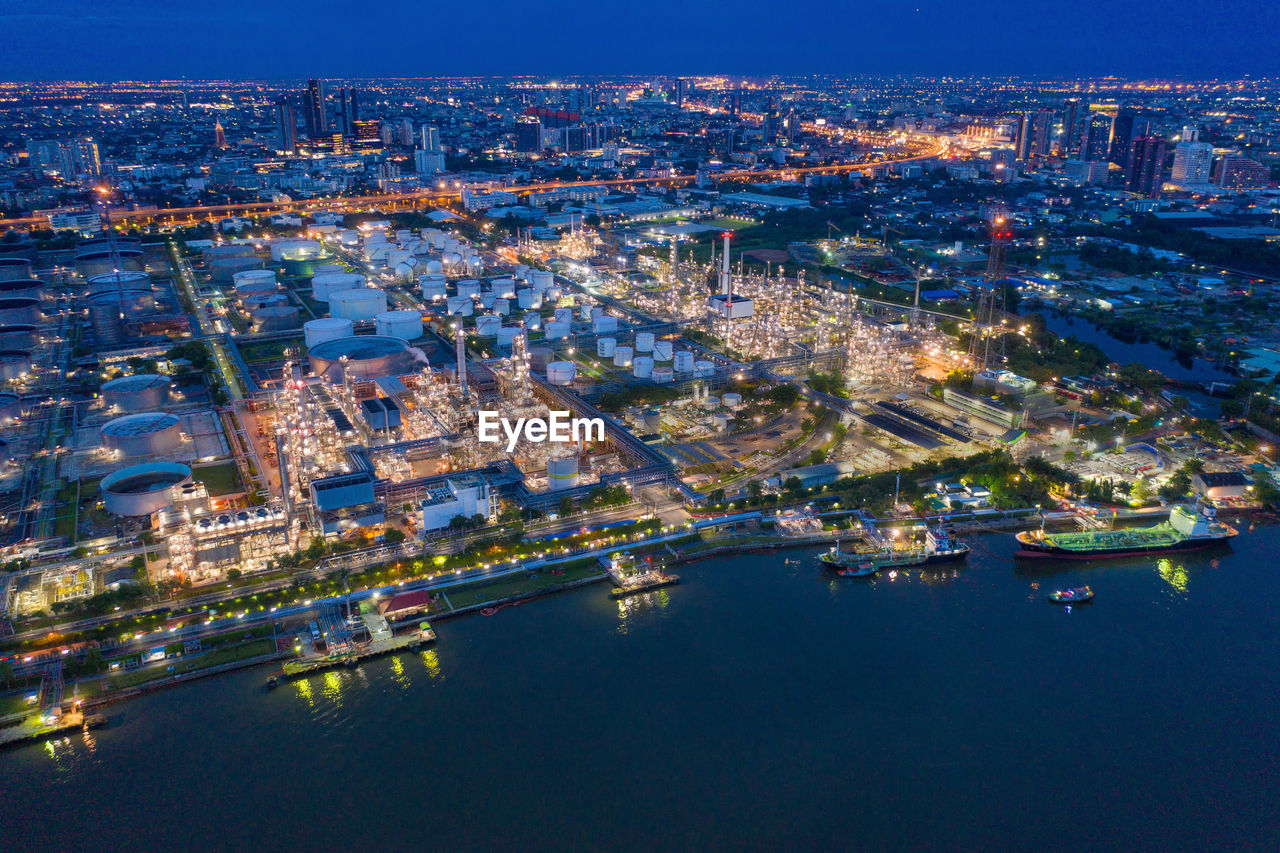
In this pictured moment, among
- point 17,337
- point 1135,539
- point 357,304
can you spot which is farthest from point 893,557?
point 17,337

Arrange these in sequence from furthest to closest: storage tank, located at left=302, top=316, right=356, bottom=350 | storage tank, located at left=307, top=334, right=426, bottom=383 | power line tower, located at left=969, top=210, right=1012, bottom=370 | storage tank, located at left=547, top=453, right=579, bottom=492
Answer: storage tank, located at left=302, top=316, right=356, bottom=350 < power line tower, located at left=969, top=210, right=1012, bottom=370 < storage tank, located at left=307, top=334, right=426, bottom=383 < storage tank, located at left=547, top=453, right=579, bottom=492

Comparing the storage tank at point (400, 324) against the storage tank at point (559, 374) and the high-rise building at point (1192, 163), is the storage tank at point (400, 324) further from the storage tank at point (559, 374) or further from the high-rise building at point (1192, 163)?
the high-rise building at point (1192, 163)

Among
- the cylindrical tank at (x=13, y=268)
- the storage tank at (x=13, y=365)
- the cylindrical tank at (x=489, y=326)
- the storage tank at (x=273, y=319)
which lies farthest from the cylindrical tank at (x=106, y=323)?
the cylindrical tank at (x=489, y=326)

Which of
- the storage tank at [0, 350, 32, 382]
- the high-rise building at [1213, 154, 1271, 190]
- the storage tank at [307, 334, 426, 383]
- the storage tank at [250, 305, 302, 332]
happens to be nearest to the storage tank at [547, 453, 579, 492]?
the storage tank at [307, 334, 426, 383]

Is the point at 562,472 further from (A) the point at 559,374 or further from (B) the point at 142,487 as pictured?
(B) the point at 142,487

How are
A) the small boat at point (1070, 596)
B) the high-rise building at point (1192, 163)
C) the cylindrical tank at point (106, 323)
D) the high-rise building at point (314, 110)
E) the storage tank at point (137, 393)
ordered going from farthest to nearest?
the high-rise building at point (314, 110) < the high-rise building at point (1192, 163) < the cylindrical tank at point (106, 323) < the storage tank at point (137, 393) < the small boat at point (1070, 596)

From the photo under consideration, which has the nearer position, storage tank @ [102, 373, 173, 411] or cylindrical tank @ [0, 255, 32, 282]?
storage tank @ [102, 373, 173, 411]

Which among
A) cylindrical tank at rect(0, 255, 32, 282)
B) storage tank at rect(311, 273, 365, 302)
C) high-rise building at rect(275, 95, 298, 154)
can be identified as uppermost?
high-rise building at rect(275, 95, 298, 154)

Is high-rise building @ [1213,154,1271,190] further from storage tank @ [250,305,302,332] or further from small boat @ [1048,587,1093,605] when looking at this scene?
storage tank @ [250,305,302,332]

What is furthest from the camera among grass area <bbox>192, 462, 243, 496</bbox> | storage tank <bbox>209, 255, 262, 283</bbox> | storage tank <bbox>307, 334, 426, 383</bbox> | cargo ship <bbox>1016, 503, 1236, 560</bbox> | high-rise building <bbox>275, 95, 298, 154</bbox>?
high-rise building <bbox>275, 95, 298, 154</bbox>
